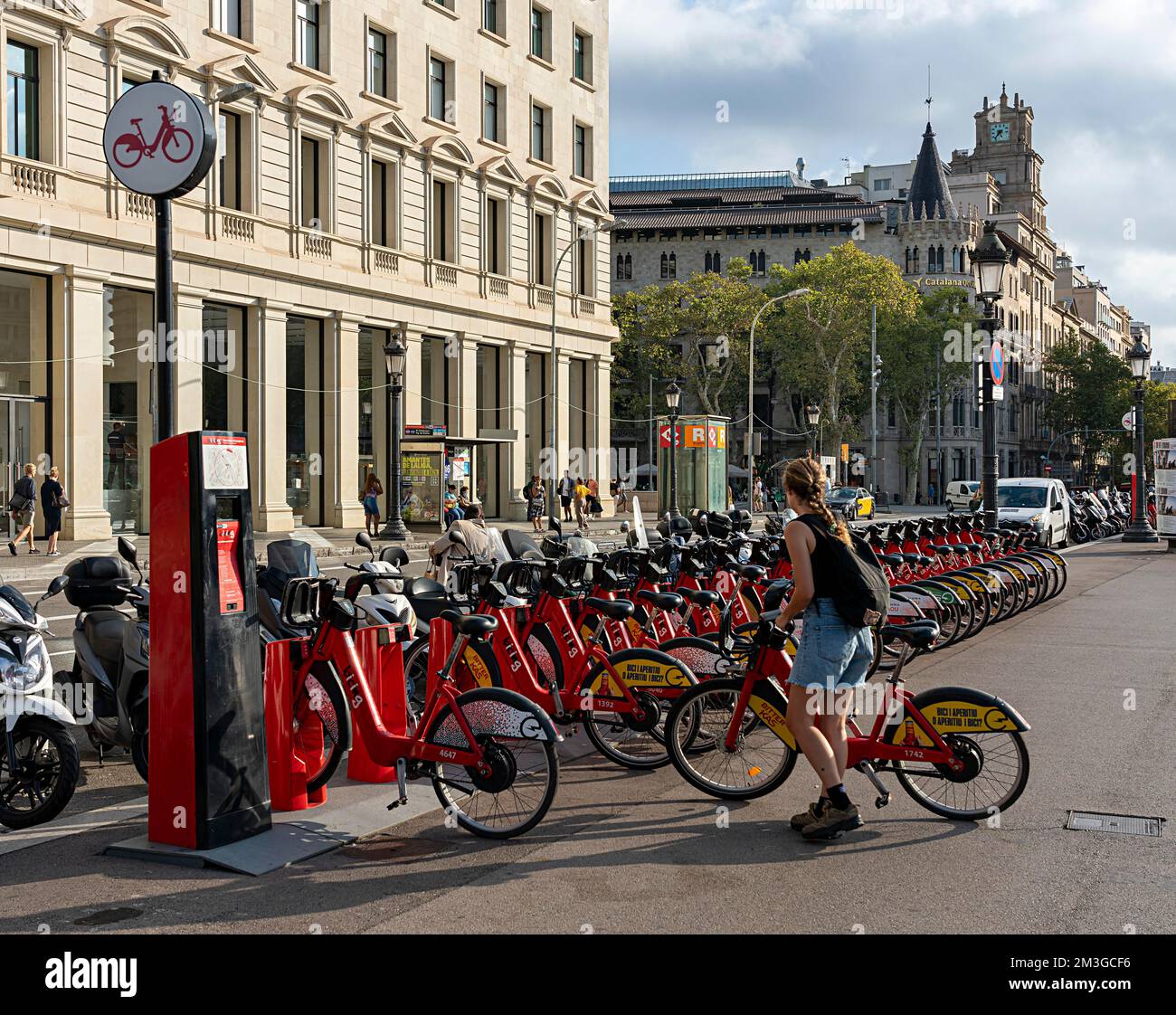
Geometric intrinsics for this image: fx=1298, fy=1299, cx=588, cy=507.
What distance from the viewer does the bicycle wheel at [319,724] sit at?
666 cm

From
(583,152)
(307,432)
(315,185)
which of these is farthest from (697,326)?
(307,432)

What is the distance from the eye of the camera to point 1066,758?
7.88m

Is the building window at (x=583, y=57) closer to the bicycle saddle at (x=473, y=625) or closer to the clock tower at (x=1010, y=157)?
the bicycle saddle at (x=473, y=625)

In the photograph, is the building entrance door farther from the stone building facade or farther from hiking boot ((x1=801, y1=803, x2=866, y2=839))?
hiking boot ((x1=801, y1=803, x2=866, y2=839))

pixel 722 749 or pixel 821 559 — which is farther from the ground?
pixel 821 559

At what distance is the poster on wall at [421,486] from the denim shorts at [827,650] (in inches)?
1085

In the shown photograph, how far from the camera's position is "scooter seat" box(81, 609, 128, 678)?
738cm

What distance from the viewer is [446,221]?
1565 inches

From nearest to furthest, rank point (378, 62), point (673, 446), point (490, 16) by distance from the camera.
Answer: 1. point (378, 62)
2. point (673, 446)
3. point (490, 16)

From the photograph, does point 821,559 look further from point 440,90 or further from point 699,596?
point 440,90

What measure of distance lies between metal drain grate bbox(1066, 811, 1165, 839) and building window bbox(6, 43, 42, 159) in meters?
25.1

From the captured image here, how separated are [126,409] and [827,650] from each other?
26.2m

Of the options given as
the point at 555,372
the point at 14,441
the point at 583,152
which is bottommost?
the point at 14,441
